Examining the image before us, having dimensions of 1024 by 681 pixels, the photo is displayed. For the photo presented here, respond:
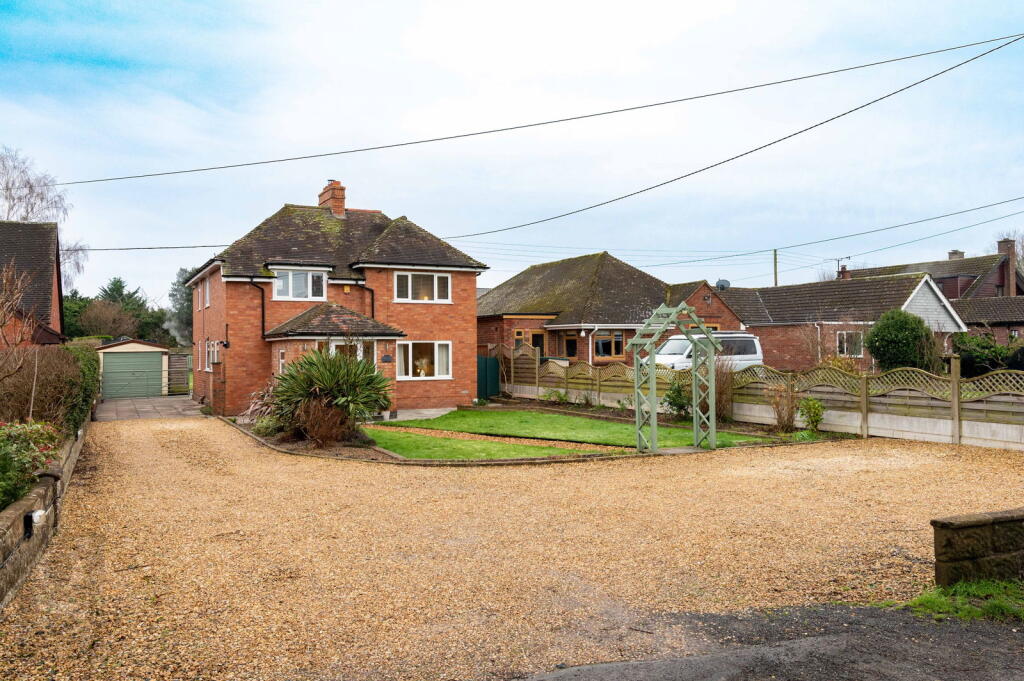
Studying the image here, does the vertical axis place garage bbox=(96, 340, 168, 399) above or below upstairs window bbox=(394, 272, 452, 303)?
below

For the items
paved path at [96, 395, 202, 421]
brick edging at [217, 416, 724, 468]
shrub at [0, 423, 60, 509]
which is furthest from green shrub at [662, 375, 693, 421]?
paved path at [96, 395, 202, 421]

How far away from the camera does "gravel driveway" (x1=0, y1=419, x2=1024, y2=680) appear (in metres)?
5.34

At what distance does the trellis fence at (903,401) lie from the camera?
567 inches

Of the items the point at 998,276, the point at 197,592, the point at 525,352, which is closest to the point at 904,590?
the point at 197,592

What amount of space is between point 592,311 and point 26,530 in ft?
88.3

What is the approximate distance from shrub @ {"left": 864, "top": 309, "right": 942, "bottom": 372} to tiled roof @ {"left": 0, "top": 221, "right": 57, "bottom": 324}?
29.6 m

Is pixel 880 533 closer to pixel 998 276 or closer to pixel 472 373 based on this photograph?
pixel 472 373

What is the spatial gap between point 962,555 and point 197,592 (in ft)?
20.6

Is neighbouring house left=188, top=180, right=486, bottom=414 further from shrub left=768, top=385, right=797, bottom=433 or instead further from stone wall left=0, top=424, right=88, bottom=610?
stone wall left=0, top=424, right=88, bottom=610

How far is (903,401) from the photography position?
635 inches

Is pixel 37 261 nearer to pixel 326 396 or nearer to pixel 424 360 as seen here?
pixel 424 360

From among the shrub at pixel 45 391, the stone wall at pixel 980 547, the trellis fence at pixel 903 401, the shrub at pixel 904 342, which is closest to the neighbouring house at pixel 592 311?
the shrub at pixel 904 342

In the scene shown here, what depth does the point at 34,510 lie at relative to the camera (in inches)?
302

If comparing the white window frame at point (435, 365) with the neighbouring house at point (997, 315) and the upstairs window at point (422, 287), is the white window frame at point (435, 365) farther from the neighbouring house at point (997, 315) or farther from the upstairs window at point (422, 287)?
the neighbouring house at point (997, 315)
